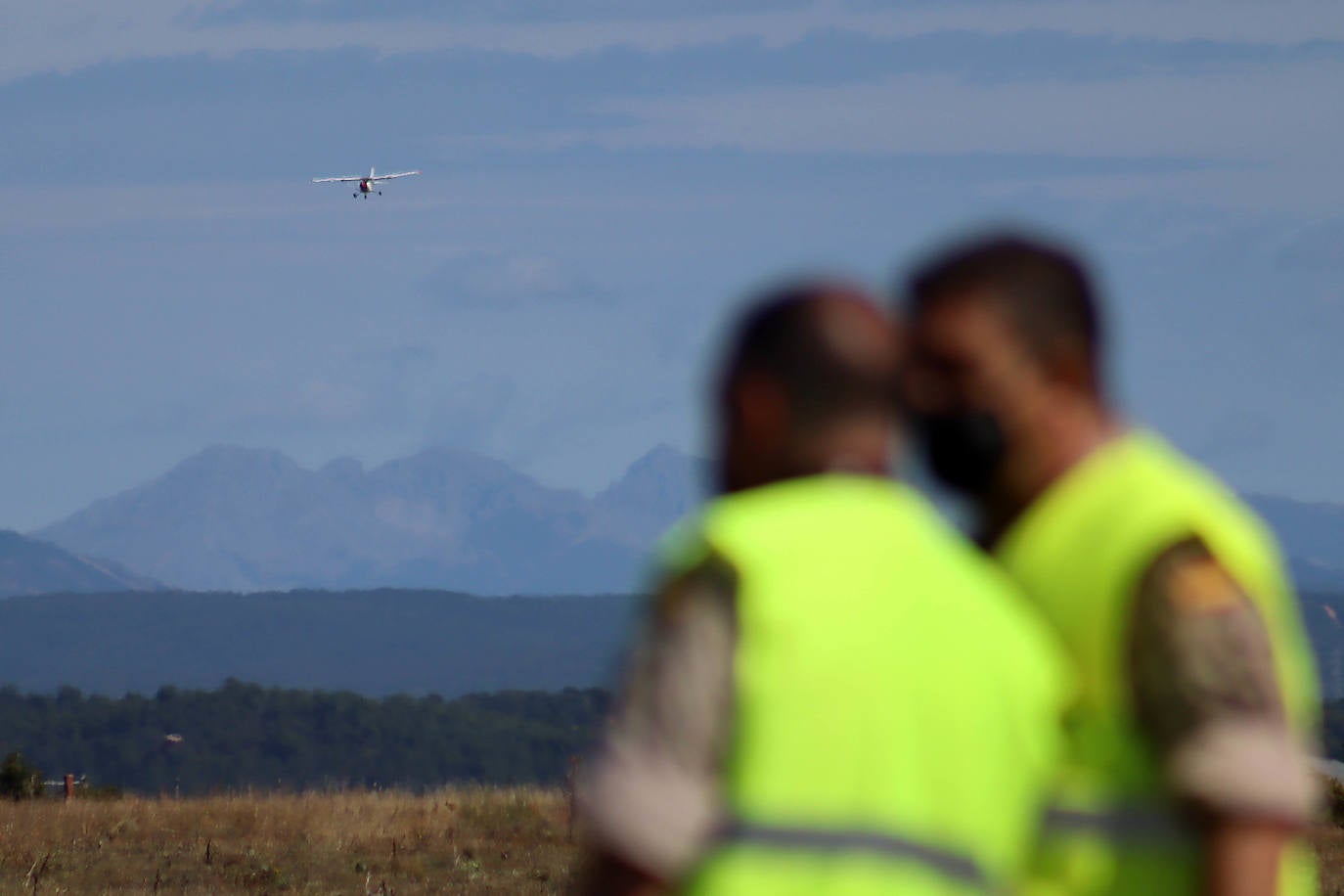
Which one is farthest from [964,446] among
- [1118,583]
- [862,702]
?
[862,702]

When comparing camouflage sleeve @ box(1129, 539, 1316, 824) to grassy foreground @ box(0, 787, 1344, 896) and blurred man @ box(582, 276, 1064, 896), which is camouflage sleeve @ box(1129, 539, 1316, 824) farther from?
grassy foreground @ box(0, 787, 1344, 896)

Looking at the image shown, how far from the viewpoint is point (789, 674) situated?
2.05m

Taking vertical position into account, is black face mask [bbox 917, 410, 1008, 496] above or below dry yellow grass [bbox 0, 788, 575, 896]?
above

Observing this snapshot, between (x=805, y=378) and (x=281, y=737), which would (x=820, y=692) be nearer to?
(x=805, y=378)

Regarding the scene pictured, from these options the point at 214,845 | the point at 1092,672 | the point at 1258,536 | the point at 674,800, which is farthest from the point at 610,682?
the point at 214,845

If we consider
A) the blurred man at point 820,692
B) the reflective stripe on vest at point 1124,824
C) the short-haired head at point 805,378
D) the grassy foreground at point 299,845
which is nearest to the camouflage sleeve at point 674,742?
the blurred man at point 820,692

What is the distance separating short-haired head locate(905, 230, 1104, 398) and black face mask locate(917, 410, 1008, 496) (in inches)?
4.2

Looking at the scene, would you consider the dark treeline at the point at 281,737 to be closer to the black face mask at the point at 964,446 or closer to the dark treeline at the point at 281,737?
the dark treeline at the point at 281,737

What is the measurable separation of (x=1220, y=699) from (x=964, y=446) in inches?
17.8

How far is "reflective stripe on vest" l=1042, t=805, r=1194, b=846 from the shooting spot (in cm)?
235

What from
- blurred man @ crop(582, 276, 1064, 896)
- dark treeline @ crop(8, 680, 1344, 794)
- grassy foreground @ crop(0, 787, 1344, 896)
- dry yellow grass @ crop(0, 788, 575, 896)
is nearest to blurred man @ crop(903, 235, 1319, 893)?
blurred man @ crop(582, 276, 1064, 896)

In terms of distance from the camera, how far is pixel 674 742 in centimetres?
204

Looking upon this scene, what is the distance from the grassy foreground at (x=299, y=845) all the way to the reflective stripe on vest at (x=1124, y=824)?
38.5ft

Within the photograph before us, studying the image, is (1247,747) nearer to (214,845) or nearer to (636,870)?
(636,870)
